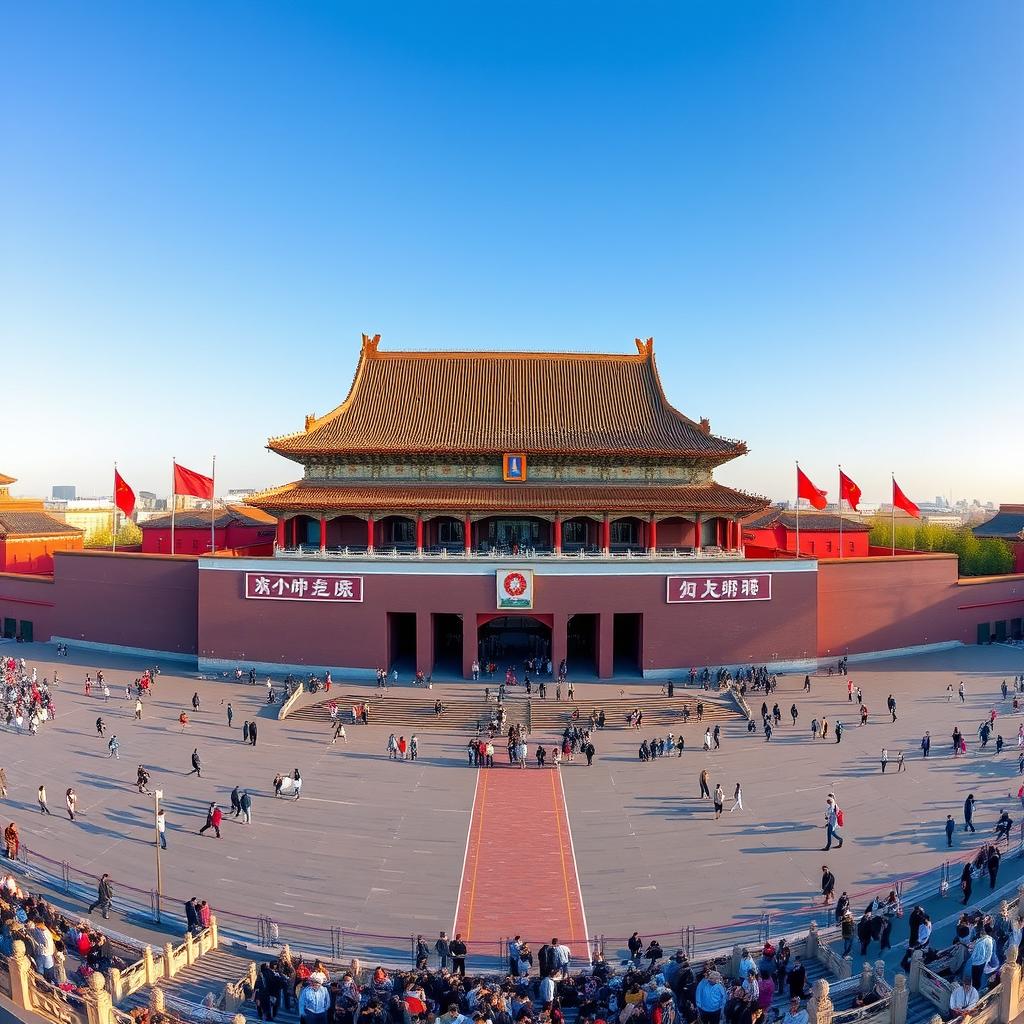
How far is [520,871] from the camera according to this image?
1623 centimetres

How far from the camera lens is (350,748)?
24.4m

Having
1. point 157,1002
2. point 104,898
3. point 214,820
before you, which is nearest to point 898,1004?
point 157,1002

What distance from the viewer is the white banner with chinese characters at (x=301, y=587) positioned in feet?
102

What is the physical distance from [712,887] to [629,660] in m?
18.3

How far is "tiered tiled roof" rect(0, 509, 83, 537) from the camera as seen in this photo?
44.4m

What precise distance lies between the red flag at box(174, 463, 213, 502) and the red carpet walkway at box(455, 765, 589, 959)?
1936 cm

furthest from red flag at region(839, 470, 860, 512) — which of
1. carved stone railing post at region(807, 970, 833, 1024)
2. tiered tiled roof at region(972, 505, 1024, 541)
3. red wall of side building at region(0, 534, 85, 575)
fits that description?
red wall of side building at region(0, 534, 85, 575)

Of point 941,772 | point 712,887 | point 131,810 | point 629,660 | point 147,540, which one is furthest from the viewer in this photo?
point 147,540

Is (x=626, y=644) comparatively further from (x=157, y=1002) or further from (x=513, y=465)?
(x=157, y=1002)

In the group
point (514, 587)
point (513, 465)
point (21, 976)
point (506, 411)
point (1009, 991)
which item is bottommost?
point (21, 976)

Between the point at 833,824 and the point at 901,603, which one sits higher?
the point at 901,603

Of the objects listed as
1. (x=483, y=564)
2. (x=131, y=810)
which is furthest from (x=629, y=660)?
(x=131, y=810)

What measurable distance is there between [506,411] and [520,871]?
23.3 m

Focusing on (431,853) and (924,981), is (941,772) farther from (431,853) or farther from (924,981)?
(431,853)
